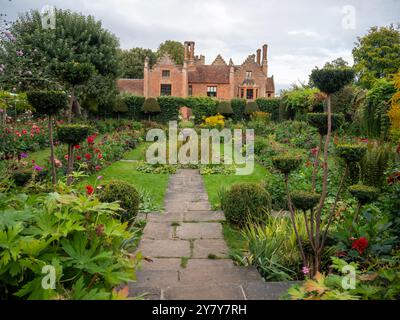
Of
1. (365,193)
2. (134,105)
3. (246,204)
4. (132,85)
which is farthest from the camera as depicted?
(132,85)

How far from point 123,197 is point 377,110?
9357mm

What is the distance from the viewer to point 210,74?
39.0 metres

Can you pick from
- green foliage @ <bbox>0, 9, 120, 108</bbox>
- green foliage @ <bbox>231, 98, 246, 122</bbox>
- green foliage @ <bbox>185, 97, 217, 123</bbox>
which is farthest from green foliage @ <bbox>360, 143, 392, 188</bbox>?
green foliage @ <bbox>231, 98, 246, 122</bbox>

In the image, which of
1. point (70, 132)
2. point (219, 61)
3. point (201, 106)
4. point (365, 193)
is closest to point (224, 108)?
point (201, 106)

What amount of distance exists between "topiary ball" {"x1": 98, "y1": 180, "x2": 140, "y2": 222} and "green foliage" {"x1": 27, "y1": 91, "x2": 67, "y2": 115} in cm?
127

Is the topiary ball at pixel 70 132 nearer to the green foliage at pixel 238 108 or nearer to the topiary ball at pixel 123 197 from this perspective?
the topiary ball at pixel 123 197

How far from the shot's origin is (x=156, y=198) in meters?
6.51

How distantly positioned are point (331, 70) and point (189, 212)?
322 centimetres

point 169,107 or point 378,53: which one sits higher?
point 378,53

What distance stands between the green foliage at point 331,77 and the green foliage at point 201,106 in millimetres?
21787

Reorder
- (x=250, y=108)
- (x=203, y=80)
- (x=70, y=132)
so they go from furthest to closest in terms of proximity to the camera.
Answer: (x=203, y=80)
(x=250, y=108)
(x=70, y=132)
